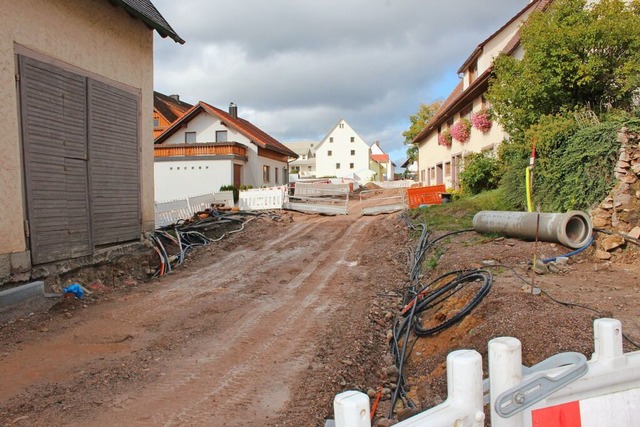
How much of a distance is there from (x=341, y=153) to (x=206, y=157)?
4846cm

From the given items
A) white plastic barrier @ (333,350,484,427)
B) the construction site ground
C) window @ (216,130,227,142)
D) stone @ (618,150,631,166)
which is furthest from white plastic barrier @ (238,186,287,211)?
white plastic barrier @ (333,350,484,427)

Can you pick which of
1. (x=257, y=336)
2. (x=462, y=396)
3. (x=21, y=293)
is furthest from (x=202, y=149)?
(x=462, y=396)

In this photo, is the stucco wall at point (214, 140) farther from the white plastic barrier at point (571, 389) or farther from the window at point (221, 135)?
the white plastic barrier at point (571, 389)

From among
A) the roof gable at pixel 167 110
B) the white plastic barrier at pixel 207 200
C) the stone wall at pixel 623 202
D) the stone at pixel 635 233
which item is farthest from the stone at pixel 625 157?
the roof gable at pixel 167 110

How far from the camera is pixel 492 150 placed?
17922mm

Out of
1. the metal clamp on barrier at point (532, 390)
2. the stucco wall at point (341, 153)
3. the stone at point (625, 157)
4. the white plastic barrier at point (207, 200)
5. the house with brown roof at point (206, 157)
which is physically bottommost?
the metal clamp on barrier at point (532, 390)

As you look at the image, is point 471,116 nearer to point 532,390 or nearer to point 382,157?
point 532,390

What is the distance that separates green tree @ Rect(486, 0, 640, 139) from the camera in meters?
9.60

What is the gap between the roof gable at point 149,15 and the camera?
8.45 meters

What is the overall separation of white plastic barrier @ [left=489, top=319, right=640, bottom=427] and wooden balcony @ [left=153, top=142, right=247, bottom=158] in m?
27.0

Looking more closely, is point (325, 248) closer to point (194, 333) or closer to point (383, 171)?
point (194, 333)

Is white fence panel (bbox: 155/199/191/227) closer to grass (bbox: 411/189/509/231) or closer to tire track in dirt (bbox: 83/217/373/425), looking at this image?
grass (bbox: 411/189/509/231)

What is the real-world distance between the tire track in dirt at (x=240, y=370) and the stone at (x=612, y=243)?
464 centimetres

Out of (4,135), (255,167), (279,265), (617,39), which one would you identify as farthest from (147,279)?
(255,167)
